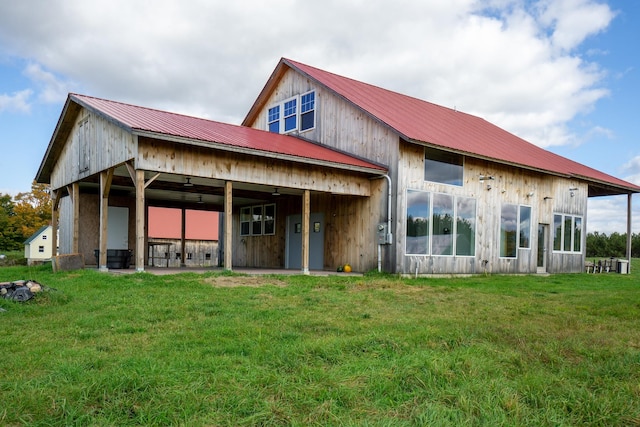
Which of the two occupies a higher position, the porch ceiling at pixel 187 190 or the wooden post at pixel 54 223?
the porch ceiling at pixel 187 190

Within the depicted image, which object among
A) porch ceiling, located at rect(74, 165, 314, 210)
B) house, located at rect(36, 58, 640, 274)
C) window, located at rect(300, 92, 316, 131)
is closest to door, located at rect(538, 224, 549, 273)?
house, located at rect(36, 58, 640, 274)

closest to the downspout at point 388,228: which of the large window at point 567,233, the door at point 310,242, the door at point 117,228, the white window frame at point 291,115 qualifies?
the door at point 310,242

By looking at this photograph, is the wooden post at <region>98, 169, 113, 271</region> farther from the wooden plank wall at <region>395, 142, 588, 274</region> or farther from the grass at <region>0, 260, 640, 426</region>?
the wooden plank wall at <region>395, 142, 588, 274</region>

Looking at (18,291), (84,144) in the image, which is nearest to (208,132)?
(84,144)

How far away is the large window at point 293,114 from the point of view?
55.4ft

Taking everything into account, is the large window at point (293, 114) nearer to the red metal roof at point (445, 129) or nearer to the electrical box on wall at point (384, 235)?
the red metal roof at point (445, 129)

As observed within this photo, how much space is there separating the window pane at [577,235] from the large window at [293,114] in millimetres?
10879

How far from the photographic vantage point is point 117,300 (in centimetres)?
754

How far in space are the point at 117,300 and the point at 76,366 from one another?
3702 millimetres

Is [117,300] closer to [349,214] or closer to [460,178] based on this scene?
[349,214]

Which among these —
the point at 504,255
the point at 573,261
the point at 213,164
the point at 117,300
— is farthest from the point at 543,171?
the point at 117,300

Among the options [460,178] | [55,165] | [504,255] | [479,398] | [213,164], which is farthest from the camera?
[55,165]

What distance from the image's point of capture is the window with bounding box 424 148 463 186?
14.4m

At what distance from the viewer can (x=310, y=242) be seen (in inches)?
649
